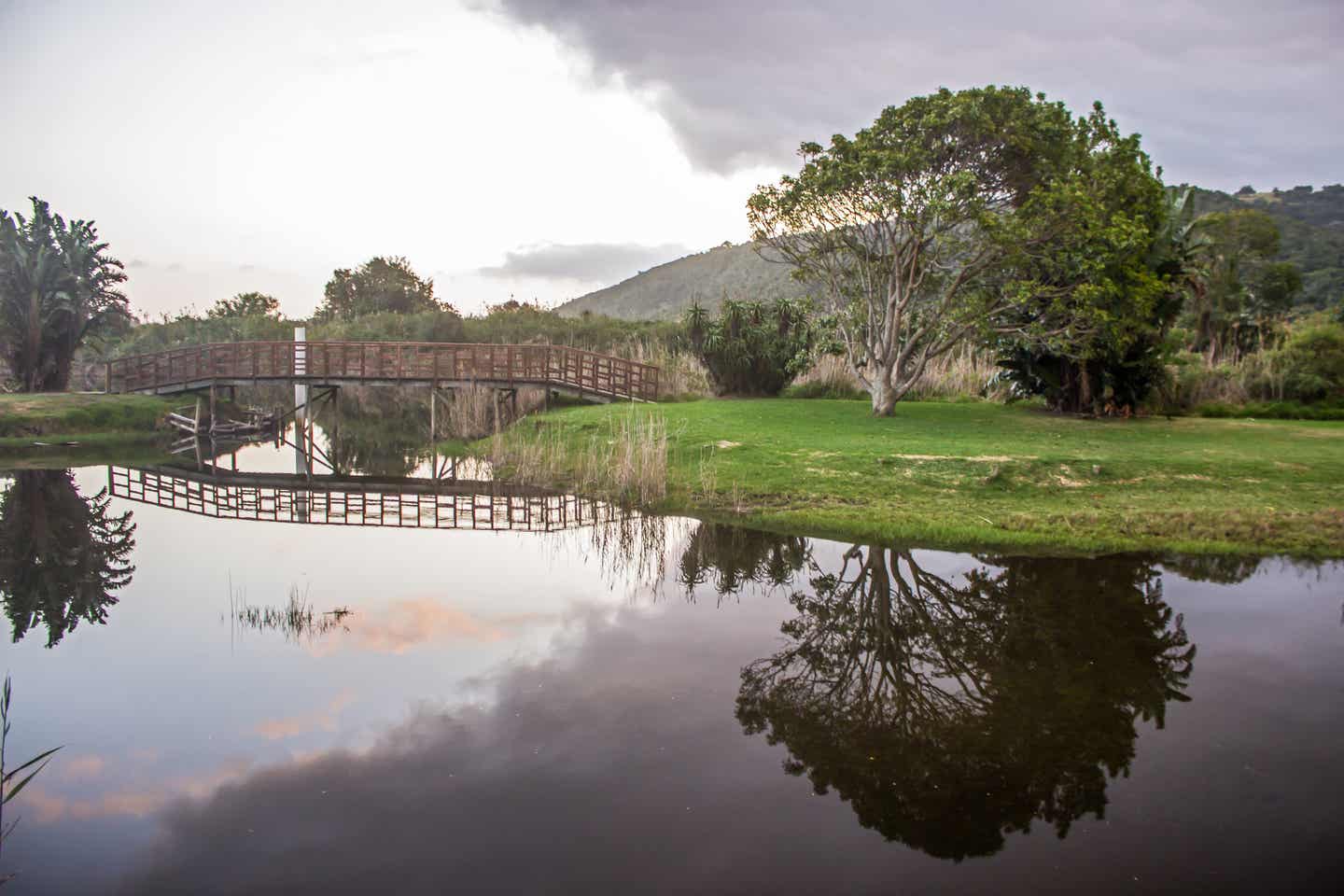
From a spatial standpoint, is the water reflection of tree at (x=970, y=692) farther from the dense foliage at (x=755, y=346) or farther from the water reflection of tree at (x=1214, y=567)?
the dense foliage at (x=755, y=346)

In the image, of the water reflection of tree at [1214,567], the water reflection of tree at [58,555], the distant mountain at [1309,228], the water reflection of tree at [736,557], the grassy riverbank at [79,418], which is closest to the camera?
the water reflection of tree at [58,555]

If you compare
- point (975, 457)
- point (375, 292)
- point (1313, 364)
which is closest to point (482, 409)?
point (975, 457)

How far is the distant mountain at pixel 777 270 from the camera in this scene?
6128cm

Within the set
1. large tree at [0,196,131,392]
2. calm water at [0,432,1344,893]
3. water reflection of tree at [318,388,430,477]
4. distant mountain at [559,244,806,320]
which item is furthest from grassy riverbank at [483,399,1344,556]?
distant mountain at [559,244,806,320]

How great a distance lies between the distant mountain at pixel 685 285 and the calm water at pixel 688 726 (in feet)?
263

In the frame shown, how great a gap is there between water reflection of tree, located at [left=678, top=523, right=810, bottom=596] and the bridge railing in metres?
15.4

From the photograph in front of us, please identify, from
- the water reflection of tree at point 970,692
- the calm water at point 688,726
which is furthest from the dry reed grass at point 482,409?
the water reflection of tree at point 970,692

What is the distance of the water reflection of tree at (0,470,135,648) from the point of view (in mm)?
9820

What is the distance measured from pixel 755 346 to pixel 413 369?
39.9ft

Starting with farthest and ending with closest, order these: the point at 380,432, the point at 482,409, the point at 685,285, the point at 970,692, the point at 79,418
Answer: the point at 685,285 < the point at 380,432 < the point at 482,409 < the point at 79,418 < the point at 970,692

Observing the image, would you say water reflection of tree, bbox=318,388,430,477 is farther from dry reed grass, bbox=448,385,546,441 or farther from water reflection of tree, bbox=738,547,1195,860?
water reflection of tree, bbox=738,547,1195,860

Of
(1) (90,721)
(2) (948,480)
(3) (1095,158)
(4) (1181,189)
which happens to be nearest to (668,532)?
(2) (948,480)

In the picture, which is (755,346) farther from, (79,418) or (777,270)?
(777,270)

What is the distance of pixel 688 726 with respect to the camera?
6.68 metres
